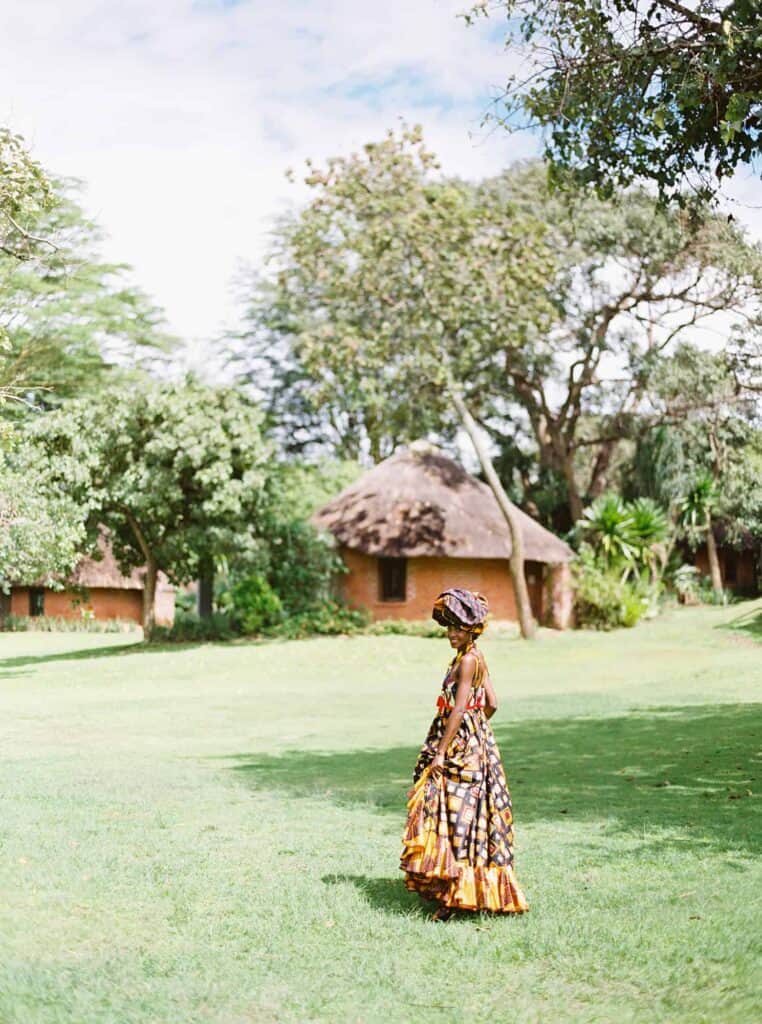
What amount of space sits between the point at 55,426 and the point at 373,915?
77.5 ft

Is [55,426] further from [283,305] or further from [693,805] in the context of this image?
[693,805]

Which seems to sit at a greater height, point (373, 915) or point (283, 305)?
point (283, 305)

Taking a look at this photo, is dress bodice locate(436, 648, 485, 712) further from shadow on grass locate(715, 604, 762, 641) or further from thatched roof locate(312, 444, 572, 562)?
thatched roof locate(312, 444, 572, 562)

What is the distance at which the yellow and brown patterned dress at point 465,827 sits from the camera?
→ 5879 mm

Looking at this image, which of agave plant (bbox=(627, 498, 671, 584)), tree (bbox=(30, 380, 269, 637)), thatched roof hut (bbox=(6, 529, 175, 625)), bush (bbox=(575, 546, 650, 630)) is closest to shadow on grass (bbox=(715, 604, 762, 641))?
bush (bbox=(575, 546, 650, 630))

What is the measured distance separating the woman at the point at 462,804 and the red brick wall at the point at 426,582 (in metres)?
27.1

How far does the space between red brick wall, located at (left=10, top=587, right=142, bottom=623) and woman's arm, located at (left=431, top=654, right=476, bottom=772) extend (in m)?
35.7

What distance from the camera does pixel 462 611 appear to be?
6.14 meters

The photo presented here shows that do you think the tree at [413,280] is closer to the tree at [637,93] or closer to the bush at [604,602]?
the bush at [604,602]

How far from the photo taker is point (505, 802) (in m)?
A: 6.07

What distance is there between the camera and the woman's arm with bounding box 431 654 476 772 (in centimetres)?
601

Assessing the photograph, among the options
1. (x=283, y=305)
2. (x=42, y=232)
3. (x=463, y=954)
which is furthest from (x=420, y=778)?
(x=283, y=305)

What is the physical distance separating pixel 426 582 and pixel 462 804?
27914 mm

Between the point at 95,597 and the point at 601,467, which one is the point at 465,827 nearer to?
the point at 95,597
